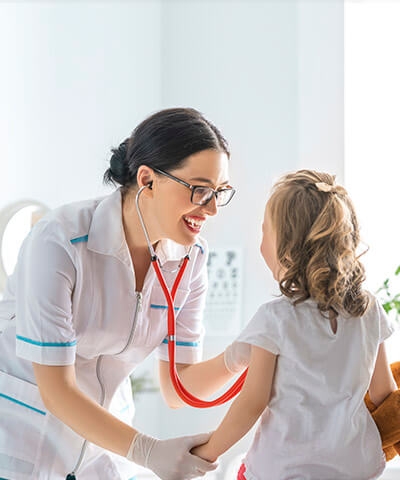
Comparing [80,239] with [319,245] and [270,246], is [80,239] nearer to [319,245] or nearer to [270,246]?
[270,246]

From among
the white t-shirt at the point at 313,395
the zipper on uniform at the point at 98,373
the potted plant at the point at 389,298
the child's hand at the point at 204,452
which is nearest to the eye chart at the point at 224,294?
the potted plant at the point at 389,298

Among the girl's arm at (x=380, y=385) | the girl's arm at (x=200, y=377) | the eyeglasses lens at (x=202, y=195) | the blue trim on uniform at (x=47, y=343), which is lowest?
the girl's arm at (x=200, y=377)

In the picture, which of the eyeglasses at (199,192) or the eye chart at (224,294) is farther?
the eye chart at (224,294)

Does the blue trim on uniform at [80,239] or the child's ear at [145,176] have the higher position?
the child's ear at [145,176]

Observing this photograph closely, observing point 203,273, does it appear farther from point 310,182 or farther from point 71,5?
point 71,5

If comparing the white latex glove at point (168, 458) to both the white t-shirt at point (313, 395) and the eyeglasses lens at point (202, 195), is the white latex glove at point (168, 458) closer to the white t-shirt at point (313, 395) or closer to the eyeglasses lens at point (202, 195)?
the white t-shirt at point (313, 395)

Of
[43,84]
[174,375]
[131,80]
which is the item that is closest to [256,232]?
[131,80]

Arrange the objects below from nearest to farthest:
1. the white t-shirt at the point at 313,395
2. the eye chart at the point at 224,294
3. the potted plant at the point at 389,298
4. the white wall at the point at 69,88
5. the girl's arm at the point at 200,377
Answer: the white t-shirt at the point at 313,395 → the girl's arm at the point at 200,377 → the white wall at the point at 69,88 → the potted plant at the point at 389,298 → the eye chart at the point at 224,294

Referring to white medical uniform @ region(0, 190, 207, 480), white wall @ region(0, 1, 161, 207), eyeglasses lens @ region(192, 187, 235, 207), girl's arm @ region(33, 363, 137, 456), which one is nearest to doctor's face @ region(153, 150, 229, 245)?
eyeglasses lens @ region(192, 187, 235, 207)

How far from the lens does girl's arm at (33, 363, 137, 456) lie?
1404 millimetres

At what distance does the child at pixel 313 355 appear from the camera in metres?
1.28

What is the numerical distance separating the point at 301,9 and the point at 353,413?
1.69 m

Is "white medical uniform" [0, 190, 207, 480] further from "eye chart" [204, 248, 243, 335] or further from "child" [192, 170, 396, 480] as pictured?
"eye chart" [204, 248, 243, 335]

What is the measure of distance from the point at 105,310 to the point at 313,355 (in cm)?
51
